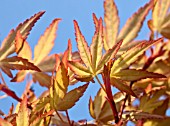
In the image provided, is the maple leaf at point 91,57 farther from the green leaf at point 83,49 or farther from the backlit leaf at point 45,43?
the backlit leaf at point 45,43

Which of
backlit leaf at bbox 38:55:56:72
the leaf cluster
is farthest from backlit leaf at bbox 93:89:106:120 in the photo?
backlit leaf at bbox 38:55:56:72

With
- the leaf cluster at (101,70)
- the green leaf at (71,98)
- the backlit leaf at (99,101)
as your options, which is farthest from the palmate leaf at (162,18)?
the green leaf at (71,98)

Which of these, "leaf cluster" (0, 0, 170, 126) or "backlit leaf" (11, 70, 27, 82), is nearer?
"leaf cluster" (0, 0, 170, 126)

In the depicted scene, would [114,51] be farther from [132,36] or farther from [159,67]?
[159,67]

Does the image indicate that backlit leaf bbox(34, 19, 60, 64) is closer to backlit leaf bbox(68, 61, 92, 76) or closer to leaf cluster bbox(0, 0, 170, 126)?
leaf cluster bbox(0, 0, 170, 126)

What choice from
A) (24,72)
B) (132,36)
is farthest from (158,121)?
(24,72)

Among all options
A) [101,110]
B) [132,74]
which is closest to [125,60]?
[132,74]
